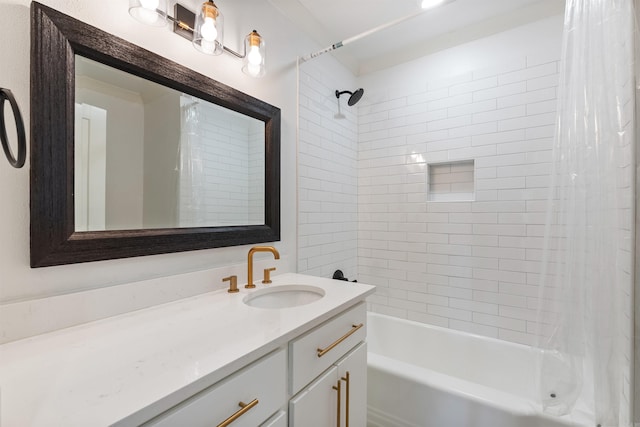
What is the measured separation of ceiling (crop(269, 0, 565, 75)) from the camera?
1.74 meters

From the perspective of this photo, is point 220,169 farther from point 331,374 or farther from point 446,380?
point 446,380

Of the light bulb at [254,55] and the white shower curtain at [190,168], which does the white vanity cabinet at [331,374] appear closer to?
the white shower curtain at [190,168]

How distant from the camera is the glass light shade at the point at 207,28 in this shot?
1137mm

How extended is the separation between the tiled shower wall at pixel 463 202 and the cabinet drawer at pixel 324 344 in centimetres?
110

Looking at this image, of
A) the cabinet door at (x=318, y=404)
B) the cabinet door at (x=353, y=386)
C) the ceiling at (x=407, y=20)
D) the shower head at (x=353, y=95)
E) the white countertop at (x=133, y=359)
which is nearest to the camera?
the white countertop at (x=133, y=359)

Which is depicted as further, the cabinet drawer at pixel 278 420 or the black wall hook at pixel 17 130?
the cabinet drawer at pixel 278 420

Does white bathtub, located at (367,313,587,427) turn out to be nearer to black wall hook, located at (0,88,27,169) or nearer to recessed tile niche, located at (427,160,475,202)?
recessed tile niche, located at (427,160,475,202)

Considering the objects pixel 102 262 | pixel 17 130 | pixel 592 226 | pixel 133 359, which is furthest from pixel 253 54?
pixel 592 226

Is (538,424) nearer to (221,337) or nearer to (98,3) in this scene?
(221,337)

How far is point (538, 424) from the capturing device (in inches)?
45.8

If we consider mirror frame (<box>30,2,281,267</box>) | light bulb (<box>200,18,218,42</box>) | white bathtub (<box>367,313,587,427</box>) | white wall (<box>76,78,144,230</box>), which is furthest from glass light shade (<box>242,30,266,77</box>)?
white bathtub (<box>367,313,587,427</box>)

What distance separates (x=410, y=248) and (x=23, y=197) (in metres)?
2.14

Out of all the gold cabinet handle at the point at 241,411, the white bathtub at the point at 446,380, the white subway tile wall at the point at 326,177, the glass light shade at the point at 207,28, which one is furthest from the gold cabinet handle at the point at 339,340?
the glass light shade at the point at 207,28

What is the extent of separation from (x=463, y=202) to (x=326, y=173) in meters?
1.01
